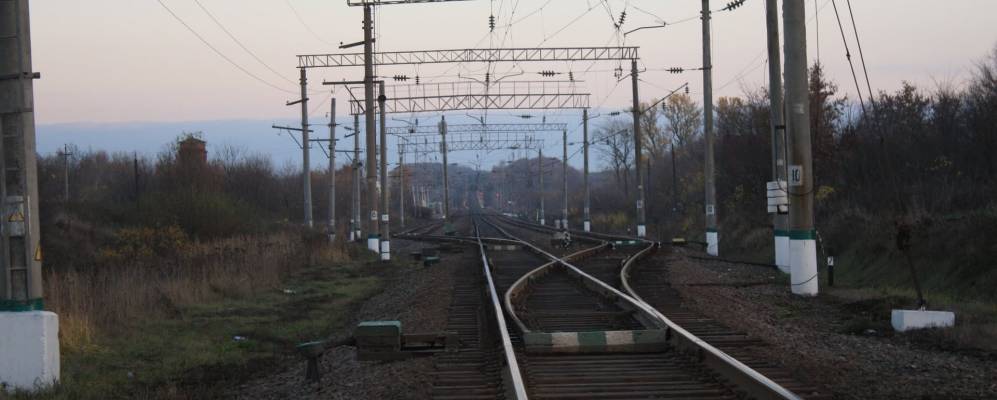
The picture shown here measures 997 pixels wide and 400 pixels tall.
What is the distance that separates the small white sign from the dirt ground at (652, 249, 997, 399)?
192 centimetres

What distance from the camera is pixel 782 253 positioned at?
22609 millimetres

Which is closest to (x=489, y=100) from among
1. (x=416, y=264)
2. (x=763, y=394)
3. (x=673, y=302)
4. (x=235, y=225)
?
(x=235, y=225)

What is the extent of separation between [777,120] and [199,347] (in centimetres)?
1172

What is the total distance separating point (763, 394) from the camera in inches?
295

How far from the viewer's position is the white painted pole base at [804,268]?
16.7m

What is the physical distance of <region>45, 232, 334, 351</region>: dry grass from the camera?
14531 mm

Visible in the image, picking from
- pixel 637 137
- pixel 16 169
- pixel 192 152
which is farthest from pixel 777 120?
pixel 192 152

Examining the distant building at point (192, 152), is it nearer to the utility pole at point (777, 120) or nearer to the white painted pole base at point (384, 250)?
the white painted pole base at point (384, 250)

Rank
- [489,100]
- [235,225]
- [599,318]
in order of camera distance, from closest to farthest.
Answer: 1. [599,318]
2. [235,225]
3. [489,100]

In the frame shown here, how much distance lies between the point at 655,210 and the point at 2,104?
63.6 m

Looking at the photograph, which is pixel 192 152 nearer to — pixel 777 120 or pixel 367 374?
pixel 777 120

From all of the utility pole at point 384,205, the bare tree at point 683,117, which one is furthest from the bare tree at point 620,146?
the utility pole at point 384,205

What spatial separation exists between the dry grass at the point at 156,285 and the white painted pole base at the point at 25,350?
261cm

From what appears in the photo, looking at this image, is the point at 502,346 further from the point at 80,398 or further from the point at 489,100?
the point at 489,100
